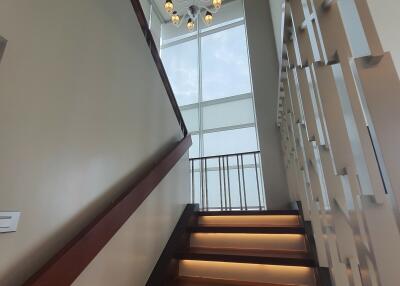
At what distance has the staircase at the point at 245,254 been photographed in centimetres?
172

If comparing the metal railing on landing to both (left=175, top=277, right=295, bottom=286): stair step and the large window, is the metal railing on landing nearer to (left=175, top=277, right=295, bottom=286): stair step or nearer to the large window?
the large window

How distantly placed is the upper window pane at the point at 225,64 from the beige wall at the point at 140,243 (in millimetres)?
4014

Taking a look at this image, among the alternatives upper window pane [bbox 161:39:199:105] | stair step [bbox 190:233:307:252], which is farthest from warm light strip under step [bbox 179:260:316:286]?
upper window pane [bbox 161:39:199:105]

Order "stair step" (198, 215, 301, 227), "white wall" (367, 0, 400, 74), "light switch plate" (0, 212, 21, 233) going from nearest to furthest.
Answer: "light switch plate" (0, 212, 21, 233)
"white wall" (367, 0, 400, 74)
"stair step" (198, 215, 301, 227)

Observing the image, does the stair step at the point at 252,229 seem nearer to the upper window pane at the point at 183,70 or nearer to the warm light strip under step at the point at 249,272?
the warm light strip under step at the point at 249,272

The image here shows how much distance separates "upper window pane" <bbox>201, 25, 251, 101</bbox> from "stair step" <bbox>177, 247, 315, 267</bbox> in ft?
14.5

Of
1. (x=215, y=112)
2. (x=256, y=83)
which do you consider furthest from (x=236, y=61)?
(x=256, y=83)

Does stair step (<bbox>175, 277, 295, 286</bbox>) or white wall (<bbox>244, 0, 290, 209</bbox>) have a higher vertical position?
white wall (<bbox>244, 0, 290, 209</bbox>)

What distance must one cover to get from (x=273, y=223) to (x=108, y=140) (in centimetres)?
182

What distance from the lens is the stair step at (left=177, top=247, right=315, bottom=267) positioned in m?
1.68

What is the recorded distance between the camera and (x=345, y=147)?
0.77m

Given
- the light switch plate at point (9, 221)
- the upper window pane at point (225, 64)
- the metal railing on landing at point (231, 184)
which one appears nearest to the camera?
the light switch plate at point (9, 221)

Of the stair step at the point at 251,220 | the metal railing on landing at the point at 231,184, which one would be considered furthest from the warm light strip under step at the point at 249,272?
the metal railing on landing at the point at 231,184

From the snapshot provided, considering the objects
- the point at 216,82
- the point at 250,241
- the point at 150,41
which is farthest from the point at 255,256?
the point at 216,82
